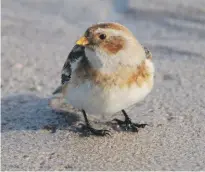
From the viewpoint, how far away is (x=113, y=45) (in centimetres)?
425

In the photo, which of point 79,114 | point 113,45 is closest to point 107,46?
point 113,45

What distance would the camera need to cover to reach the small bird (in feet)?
13.7

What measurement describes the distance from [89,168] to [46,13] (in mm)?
5146

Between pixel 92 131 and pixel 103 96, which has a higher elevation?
pixel 103 96

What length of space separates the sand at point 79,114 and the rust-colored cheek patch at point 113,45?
0.72m

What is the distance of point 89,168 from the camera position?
374 cm

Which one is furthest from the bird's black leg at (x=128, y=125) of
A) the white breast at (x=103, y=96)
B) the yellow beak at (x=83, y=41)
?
the yellow beak at (x=83, y=41)

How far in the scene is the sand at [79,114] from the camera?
3.95m

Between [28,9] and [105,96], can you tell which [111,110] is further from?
[28,9]

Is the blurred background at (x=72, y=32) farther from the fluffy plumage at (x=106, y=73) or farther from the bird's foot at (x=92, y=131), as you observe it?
the fluffy plumage at (x=106, y=73)

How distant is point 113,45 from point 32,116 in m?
1.17

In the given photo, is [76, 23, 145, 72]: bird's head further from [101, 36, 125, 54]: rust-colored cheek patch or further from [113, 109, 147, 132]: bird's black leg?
[113, 109, 147, 132]: bird's black leg

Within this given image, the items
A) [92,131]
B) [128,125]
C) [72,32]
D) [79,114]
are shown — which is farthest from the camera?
[72,32]

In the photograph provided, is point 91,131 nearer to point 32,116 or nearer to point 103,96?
point 103,96
